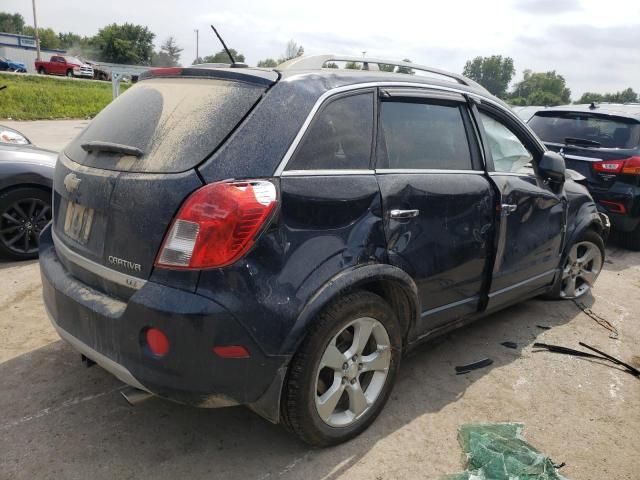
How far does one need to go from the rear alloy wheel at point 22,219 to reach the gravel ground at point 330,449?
47.3 inches

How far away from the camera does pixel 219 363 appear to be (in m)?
2.16

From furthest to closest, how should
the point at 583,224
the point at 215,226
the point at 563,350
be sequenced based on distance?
the point at 583,224 → the point at 563,350 → the point at 215,226

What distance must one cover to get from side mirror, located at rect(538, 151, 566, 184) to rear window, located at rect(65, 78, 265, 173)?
7.56 feet

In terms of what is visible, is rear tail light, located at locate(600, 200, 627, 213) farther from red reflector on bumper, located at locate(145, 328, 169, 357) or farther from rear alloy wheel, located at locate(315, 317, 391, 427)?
red reflector on bumper, located at locate(145, 328, 169, 357)

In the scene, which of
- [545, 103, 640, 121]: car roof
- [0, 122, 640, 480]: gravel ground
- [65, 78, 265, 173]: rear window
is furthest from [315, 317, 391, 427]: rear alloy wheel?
[545, 103, 640, 121]: car roof

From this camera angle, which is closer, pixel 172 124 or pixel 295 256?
pixel 295 256

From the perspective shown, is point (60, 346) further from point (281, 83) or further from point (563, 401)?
point (563, 401)

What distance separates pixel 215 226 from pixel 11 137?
14.1 feet

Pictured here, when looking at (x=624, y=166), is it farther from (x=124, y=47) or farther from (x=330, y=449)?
(x=124, y=47)

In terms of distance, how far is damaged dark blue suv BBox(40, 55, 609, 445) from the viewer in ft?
7.02

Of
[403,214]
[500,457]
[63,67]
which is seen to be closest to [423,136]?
[403,214]

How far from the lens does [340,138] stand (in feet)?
8.40

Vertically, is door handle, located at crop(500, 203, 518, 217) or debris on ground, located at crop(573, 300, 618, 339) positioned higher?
door handle, located at crop(500, 203, 518, 217)

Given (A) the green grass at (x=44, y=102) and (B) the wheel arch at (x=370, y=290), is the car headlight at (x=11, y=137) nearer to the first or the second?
(B) the wheel arch at (x=370, y=290)
